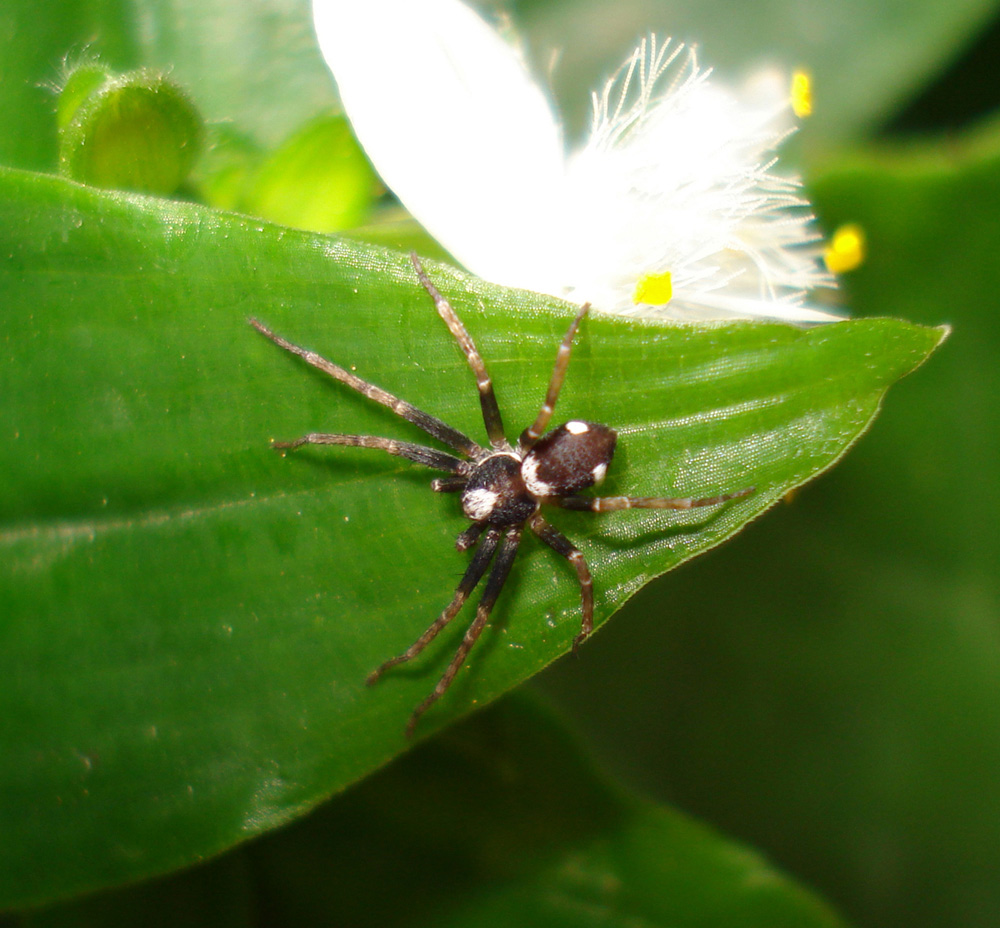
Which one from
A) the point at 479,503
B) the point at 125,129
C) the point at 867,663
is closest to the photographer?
the point at 125,129

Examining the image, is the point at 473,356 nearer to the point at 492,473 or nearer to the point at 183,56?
the point at 492,473

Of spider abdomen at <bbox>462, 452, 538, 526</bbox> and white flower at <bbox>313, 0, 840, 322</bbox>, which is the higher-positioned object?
white flower at <bbox>313, 0, 840, 322</bbox>

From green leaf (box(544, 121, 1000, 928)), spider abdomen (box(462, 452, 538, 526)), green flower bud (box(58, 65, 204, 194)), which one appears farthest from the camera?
green leaf (box(544, 121, 1000, 928))

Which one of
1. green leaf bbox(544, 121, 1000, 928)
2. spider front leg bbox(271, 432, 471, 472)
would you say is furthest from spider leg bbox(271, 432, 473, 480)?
green leaf bbox(544, 121, 1000, 928)

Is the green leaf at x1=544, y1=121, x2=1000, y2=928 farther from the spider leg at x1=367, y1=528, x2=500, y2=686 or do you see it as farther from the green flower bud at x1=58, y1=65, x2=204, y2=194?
the green flower bud at x1=58, y1=65, x2=204, y2=194

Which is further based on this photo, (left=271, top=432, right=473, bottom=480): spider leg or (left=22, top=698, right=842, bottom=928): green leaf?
(left=22, top=698, right=842, bottom=928): green leaf

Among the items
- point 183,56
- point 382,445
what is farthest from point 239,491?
point 183,56

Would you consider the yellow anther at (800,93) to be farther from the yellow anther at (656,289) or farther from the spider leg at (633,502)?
the spider leg at (633,502)

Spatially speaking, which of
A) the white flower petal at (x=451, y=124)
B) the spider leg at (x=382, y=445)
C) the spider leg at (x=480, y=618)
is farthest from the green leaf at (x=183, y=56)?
the spider leg at (x=480, y=618)
